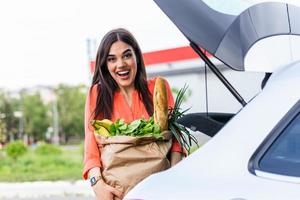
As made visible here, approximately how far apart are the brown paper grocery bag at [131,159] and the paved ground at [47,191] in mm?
6943

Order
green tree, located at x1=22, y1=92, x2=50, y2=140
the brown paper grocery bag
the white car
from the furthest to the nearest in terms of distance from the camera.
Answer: green tree, located at x1=22, y1=92, x2=50, y2=140 < the brown paper grocery bag < the white car

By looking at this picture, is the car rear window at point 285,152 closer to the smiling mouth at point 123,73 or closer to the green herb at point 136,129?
the green herb at point 136,129

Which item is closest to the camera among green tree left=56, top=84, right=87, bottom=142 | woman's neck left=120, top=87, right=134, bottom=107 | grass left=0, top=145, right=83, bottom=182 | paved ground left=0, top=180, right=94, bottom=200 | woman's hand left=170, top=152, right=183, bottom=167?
woman's hand left=170, top=152, right=183, bottom=167

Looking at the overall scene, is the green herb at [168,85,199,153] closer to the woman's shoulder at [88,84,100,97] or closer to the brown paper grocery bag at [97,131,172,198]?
the brown paper grocery bag at [97,131,172,198]

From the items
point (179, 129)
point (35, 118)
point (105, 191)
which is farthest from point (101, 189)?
point (35, 118)

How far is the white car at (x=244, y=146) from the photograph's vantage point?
200 centimetres

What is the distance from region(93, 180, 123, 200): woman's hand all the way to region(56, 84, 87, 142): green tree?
5527 centimetres

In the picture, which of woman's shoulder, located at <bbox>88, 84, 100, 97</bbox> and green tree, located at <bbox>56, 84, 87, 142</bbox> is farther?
green tree, located at <bbox>56, 84, 87, 142</bbox>

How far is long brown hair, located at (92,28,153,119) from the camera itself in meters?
3.00

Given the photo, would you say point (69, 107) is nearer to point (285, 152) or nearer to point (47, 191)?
point (47, 191)

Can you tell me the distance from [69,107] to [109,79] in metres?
59.2

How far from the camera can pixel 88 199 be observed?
374 inches

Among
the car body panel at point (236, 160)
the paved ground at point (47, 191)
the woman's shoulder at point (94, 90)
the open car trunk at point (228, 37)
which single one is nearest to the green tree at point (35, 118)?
the paved ground at point (47, 191)

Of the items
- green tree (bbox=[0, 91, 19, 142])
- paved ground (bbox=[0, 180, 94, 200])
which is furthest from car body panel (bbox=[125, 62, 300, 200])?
green tree (bbox=[0, 91, 19, 142])
